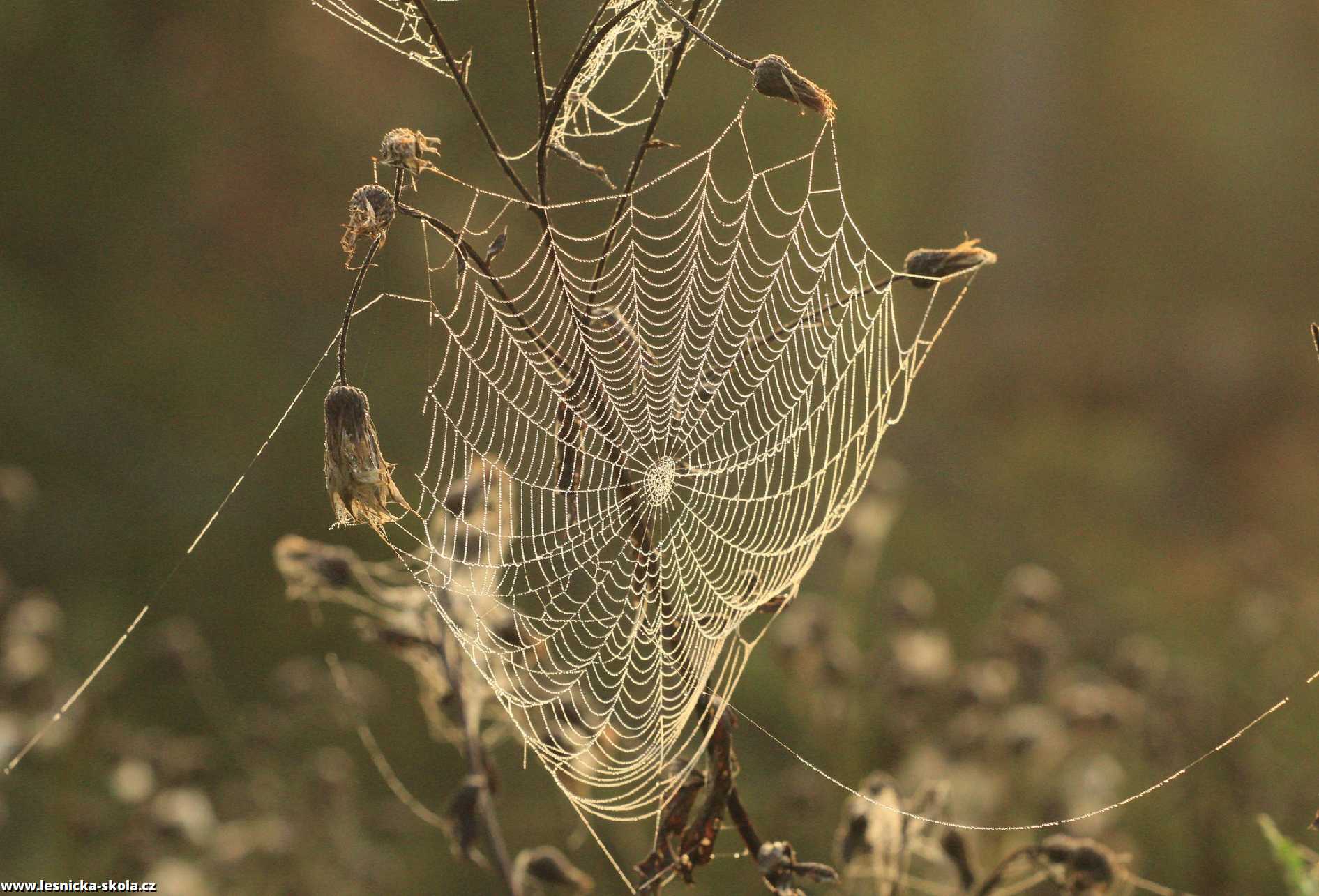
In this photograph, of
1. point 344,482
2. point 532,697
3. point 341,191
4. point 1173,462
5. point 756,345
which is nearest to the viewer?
point 344,482

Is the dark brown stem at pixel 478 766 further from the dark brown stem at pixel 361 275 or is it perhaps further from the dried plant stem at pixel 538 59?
the dried plant stem at pixel 538 59

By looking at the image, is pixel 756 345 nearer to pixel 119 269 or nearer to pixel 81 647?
pixel 81 647

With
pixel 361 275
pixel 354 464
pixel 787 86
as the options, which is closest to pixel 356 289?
pixel 361 275

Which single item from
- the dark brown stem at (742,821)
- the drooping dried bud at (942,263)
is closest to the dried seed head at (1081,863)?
the dark brown stem at (742,821)

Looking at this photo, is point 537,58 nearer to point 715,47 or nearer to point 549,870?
point 715,47

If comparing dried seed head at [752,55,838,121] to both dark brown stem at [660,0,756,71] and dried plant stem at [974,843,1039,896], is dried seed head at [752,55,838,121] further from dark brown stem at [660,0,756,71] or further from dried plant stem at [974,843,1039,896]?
dried plant stem at [974,843,1039,896]

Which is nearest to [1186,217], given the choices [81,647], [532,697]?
[81,647]

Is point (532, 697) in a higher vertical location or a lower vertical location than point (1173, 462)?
lower
